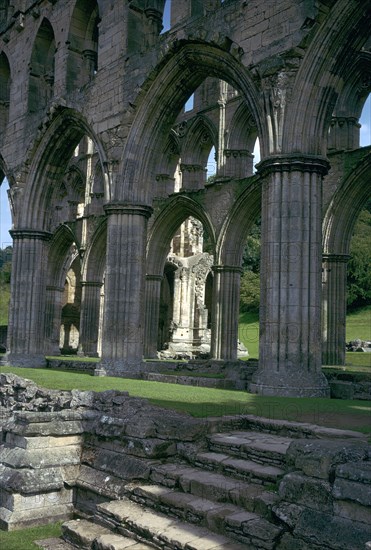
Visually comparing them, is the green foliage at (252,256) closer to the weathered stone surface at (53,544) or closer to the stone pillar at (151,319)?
the stone pillar at (151,319)

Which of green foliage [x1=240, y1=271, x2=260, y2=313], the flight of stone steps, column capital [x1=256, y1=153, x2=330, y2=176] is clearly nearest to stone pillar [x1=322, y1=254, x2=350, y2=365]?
column capital [x1=256, y1=153, x2=330, y2=176]

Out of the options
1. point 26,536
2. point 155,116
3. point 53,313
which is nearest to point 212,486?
point 26,536

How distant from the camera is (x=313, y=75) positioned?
30.9ft

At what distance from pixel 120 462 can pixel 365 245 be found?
3154 centimetres

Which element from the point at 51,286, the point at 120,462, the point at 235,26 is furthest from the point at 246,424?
the point at 51,286

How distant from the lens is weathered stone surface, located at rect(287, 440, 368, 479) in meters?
4.05

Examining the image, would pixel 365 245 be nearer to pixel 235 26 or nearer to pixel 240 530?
pixel 235 26

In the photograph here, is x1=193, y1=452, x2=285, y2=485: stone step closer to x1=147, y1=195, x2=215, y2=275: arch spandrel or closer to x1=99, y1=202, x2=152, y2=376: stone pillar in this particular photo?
x1=99, y1=202, x2=152, y2=376: stone pillar

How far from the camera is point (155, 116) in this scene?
508 inches

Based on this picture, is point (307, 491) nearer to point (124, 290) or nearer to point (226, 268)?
point (124, 290)

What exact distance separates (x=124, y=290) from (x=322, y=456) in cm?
889

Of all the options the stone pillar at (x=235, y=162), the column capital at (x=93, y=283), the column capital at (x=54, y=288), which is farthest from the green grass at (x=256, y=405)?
the column capital at (x=54, y=288)

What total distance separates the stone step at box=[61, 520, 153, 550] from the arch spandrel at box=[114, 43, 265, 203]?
8.72 m

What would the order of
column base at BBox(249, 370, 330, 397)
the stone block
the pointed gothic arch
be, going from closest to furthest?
column base at BBox(249, 370, 330, 397) → the stone block → the pointed gothic arch
